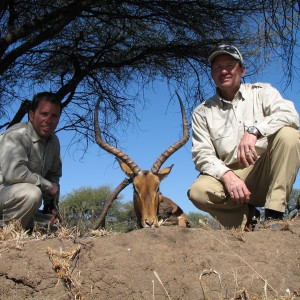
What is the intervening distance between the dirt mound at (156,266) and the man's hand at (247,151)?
92cm

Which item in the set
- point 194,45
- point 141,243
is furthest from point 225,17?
point 141,243

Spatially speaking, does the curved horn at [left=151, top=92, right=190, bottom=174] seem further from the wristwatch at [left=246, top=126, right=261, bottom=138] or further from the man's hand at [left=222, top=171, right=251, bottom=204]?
the wristwatch at [left=246, top=126, right=261, bottom=138]

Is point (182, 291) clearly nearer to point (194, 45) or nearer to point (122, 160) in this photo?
point (122, 160)

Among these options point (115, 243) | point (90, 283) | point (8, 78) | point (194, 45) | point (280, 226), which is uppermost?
point (194, 45)

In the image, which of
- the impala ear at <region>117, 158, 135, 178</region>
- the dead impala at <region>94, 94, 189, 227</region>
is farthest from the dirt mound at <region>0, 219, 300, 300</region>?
the impala ear at <region>117, 158, 135, 178</region>

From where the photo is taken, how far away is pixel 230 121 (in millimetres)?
5746

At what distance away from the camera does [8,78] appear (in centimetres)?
921

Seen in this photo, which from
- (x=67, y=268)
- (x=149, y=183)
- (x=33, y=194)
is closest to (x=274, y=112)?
(x=149, y=183)

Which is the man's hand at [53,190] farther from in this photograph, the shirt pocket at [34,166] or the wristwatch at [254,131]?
the wristwatch at [254,131]

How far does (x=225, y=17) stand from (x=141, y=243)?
4.41 metres

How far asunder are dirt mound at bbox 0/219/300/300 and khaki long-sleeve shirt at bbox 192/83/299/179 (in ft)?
4.23

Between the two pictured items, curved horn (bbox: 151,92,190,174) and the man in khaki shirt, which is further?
curved horn (bbox: 151,92,190,174)

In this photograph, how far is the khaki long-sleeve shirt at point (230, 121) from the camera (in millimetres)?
5477

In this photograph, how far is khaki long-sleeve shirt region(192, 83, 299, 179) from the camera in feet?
18.0
